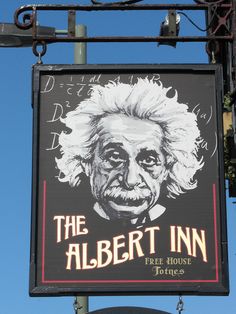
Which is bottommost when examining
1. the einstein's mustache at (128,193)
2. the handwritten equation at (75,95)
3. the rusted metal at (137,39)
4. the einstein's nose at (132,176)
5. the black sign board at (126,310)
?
the black sign board at (126,310)

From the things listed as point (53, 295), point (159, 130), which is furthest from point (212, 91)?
point (53, 295)

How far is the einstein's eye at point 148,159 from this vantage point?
28.1 ft

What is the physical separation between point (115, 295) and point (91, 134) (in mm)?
1582

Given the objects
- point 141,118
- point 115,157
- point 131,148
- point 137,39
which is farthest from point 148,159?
point 137,39

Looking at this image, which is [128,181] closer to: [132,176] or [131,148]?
[132,176]

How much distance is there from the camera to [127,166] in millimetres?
8586

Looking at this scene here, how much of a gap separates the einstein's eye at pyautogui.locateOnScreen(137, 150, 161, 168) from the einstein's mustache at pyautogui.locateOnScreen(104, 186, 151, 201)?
0.82ft

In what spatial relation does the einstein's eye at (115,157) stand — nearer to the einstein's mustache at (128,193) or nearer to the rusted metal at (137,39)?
the einstein's mustache at (128,193)

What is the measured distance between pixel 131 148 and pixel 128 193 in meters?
0.44

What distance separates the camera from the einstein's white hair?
8445 mm

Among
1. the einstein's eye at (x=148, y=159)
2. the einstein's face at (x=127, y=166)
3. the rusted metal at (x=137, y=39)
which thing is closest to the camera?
the einstein's face at (x=127, y=166)

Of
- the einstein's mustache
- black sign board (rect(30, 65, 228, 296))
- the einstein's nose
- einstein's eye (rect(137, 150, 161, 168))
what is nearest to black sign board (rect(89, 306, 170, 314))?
black sign board (rect(30, 65, 228, 296))

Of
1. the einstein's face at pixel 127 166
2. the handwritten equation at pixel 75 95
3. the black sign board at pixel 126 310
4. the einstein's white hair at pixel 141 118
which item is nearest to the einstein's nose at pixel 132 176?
the einstein's face at pixel 127 166

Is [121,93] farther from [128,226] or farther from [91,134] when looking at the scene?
[128,226]
